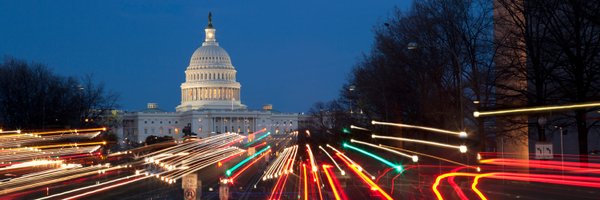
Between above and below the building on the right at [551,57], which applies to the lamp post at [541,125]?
below

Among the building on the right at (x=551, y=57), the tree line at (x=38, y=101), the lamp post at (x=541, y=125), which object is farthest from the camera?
the tree line at (x=38, y=101)

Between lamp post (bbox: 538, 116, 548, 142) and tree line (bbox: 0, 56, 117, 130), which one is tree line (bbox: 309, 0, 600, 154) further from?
tree line (bbox: 0, 56, 117, 130)

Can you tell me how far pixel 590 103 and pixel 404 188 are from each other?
2101cm

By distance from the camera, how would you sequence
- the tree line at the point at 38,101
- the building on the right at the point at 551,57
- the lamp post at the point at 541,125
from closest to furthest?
the lamp post at the point at 541,125 → the building on the right at the point at 551,57 → the tree line at the point at 38,101

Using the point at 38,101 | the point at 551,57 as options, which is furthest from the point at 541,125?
the point at 38,101

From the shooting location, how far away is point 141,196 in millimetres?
37125

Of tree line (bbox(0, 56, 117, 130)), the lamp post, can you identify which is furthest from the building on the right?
tree line (bbox(0, 56, 117, 130))

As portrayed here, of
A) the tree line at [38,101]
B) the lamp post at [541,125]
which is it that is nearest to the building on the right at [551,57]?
the lamp post at [541,125]

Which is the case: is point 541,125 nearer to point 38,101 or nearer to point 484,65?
point 484,65

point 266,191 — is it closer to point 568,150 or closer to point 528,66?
point 528,66

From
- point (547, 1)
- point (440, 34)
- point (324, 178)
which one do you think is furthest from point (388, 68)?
point (547, 1)

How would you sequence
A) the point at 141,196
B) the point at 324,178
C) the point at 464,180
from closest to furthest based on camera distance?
1. the point at 464,180
2. the point at 141,196
3. the point at 324,178

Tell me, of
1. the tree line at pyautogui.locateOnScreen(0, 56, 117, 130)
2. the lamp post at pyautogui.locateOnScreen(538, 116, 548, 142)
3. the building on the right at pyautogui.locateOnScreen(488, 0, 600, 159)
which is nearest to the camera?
the lamp post at pyautogui.locateOnScreen(538, 116, 548, 142)

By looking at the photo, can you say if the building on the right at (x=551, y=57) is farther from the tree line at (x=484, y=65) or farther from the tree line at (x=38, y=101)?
the tree line at (x=38, y=101)
